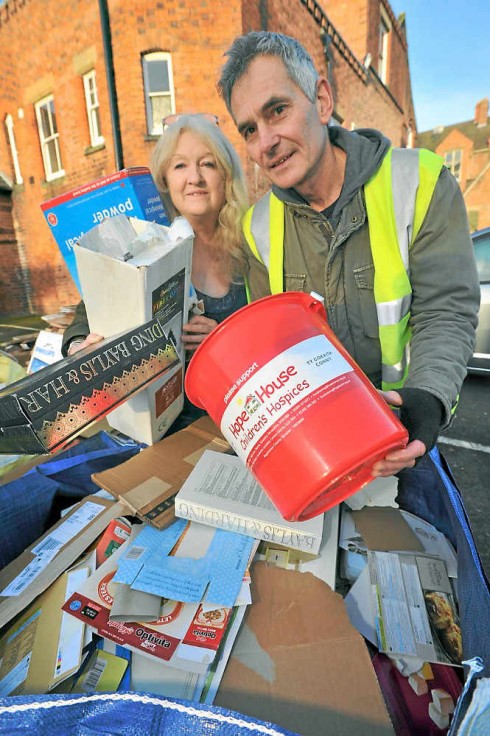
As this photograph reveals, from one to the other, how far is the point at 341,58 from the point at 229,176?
38.2ft

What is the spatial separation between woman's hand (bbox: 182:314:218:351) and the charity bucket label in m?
0.58

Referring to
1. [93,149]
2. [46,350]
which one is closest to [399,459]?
[46,350]

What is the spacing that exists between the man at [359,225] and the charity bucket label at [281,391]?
388 mm

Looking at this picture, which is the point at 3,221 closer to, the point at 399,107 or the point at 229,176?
the point at 229,176

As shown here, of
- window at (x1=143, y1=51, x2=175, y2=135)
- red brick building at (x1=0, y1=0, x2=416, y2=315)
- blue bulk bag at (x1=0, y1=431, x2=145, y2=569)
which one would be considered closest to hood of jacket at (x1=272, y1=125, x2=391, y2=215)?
blue bulk bag at (x1=0, y1=431, x2=145, y2=569)

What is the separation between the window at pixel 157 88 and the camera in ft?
23.2

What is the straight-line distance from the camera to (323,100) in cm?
149

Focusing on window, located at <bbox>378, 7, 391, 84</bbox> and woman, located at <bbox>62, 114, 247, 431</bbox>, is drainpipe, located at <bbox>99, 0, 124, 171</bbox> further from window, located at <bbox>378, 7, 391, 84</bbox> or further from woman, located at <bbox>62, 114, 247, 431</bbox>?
window, located at <bbox>378, 7, 391, 84</bbox>

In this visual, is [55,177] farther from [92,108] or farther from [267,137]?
[267,137]

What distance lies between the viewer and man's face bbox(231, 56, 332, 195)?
1.32 m

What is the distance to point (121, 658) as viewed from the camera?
0.85 metres

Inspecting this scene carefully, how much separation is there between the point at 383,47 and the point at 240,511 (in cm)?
1950

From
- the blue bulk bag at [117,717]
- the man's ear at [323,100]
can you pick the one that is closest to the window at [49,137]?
the man's ear at [323,100]

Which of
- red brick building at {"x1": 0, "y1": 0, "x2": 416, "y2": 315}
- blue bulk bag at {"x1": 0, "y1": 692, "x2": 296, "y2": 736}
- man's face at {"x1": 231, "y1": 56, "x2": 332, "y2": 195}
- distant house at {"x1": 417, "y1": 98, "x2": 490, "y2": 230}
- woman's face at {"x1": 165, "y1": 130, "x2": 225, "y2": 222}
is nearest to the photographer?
blue bulk bag at {"x1": 0, "y1": 692, "x2": 296, "y2": 736}
